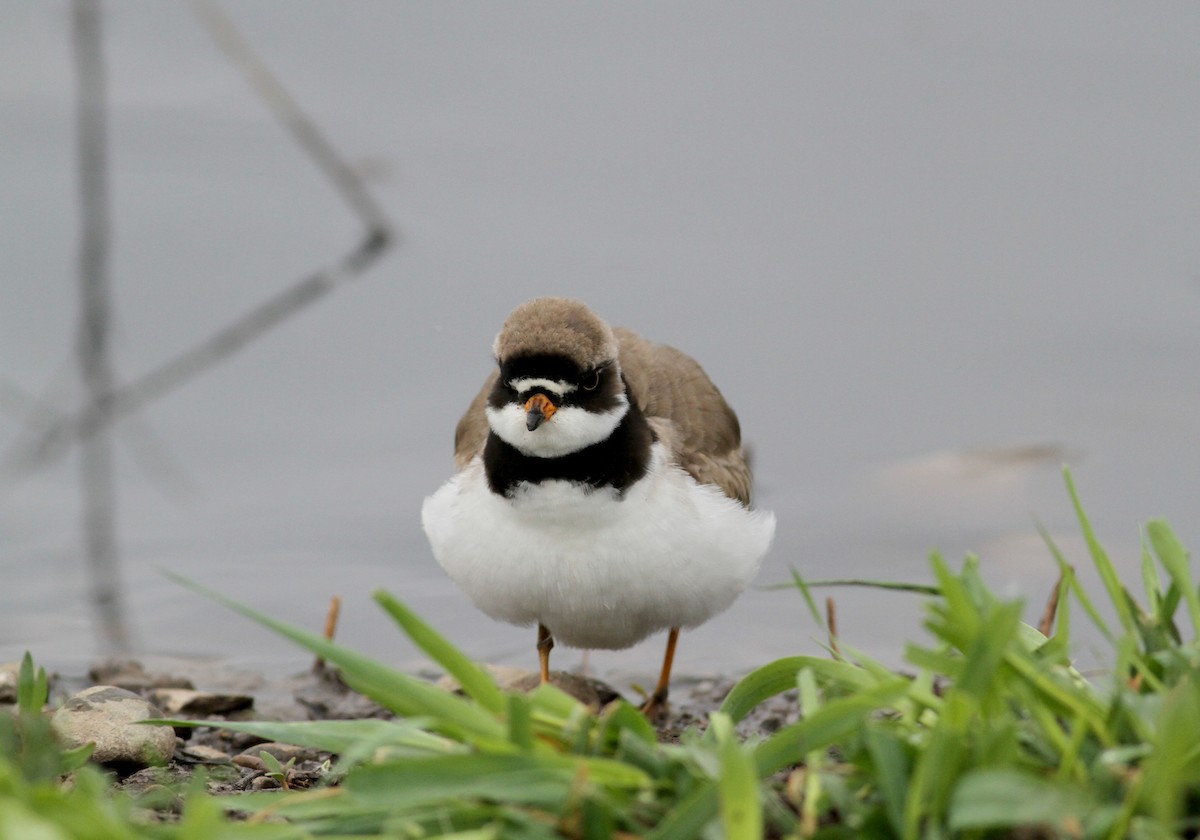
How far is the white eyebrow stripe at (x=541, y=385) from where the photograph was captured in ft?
17.7

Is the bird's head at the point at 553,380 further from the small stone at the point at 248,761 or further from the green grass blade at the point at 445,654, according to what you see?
the green grass blade at the point at 445,654

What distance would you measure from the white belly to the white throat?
135mm

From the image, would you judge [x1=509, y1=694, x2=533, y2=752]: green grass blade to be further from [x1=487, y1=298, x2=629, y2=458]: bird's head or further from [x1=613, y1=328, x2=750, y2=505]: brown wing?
[x1=613, y1=328, x2=750, y2=505]: brown wing

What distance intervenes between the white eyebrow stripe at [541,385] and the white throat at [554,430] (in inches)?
2.6

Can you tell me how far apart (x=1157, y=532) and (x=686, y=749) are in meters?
1.23

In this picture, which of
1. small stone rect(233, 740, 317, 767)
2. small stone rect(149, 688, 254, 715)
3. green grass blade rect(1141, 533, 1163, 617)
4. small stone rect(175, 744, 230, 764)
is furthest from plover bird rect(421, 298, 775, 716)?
green grass blade rect(1141, 533, 1163, 617)

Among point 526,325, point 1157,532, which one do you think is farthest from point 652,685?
point 1157,532

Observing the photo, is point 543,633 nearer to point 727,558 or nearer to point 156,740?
point 727,558

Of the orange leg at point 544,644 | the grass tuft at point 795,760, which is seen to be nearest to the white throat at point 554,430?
the orange leg at point 544,644

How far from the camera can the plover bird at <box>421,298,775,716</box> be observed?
17.9ft

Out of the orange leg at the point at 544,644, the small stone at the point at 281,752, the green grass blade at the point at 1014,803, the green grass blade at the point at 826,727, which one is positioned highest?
the green grass blade at the point at 826,727

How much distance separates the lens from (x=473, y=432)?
6355 mm

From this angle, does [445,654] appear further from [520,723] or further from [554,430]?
[554,430]

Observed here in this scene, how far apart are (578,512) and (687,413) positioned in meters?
1.05
